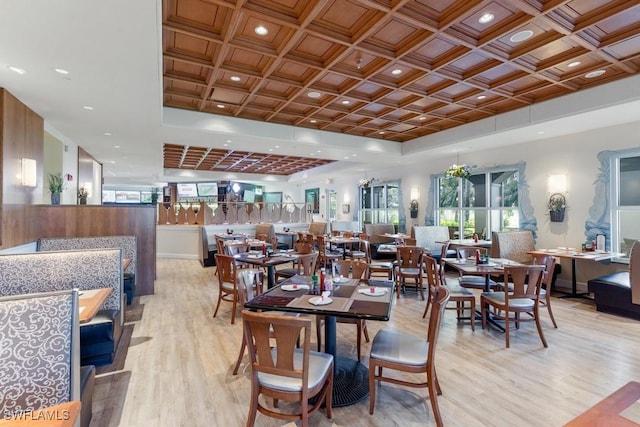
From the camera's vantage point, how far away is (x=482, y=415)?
2438mm

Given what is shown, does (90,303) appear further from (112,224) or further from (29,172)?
(112,224)

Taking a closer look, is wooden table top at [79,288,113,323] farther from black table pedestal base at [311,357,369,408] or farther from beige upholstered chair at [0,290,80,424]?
black table pedestal base at [311,357,369,408]

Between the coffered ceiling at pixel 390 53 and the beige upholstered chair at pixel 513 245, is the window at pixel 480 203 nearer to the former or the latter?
the beige upholstered chair at pixel 513 245

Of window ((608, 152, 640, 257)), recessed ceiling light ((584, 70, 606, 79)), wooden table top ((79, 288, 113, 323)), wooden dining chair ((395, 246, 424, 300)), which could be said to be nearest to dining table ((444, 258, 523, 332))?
wooden dining chair ((395, 246, 424, 300))

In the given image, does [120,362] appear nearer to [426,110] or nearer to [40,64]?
Answer: [40,64]

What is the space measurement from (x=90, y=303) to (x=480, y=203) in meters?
8.69

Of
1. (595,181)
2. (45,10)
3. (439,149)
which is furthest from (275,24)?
(595,181)

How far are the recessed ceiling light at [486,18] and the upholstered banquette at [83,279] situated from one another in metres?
4.65

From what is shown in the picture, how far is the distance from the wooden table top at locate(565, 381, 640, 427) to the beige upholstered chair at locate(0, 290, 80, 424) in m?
2.21

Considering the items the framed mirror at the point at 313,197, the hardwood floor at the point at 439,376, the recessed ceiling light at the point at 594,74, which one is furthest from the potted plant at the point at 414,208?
the framed mirror at the point at 313,197

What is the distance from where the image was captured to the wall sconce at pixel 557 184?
22.1ft

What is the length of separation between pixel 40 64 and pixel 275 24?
239 cm

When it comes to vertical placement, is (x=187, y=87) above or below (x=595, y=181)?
above

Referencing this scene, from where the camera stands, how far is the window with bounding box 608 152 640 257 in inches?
232
